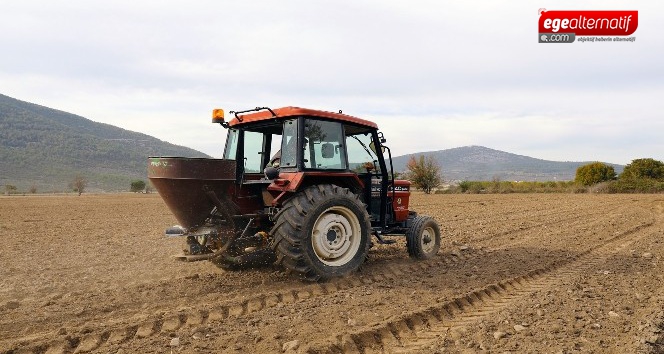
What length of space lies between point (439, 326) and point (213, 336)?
195 centimetres

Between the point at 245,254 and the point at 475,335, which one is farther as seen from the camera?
the point at 245,254

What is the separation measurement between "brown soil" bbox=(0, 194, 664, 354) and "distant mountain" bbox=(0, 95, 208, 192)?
226 ft

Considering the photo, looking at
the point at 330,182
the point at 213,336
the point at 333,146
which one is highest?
the point at 333,146

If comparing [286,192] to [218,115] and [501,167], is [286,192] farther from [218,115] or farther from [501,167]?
[501,167]

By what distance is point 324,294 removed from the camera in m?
5.39

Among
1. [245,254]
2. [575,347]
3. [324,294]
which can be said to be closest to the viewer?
[575,347]

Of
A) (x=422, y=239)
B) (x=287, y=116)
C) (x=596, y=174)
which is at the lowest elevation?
(x=422, y=239)

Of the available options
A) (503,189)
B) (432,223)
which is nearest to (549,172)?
(503,189)

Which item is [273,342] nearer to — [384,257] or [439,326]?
[439,326]

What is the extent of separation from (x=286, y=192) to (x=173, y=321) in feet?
6.38

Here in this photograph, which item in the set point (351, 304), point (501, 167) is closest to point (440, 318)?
point (351, 304)

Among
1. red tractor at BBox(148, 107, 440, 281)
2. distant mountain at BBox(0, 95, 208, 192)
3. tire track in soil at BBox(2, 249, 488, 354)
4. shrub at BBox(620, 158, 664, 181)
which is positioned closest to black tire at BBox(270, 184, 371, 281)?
red tractor at BBox(148, 107, 440, 281)

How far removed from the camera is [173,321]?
4.39 m

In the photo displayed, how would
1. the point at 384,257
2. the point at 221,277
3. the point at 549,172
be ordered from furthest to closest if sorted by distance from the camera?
the point at 549,172 → the point at 384,257 → the point at 221,277
